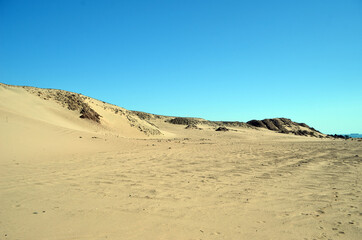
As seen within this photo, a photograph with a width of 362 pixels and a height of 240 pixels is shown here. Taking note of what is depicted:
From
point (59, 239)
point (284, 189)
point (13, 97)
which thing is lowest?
point (59, 239)

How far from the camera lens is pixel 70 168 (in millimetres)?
7270

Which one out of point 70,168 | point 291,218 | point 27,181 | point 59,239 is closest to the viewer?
point 59,239

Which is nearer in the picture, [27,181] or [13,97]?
[27,181]

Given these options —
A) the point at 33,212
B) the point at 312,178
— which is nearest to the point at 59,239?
the point at 33,212

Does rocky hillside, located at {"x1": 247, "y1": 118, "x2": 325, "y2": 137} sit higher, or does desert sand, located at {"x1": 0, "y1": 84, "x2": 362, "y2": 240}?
rocky hillside, located at {"x1": 247, "y1": 118, "x2": 325, "y2": 137}

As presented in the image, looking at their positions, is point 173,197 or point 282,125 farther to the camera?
point 282,125

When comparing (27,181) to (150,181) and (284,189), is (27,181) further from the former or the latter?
(284,189)

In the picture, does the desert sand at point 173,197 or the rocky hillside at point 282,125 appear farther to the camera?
the rocky hillside at point 282,125

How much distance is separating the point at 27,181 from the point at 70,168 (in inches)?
62.0

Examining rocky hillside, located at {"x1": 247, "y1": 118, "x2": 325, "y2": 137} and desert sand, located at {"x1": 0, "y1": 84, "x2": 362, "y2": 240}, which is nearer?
desert sand, located at {"x1": 0, "y1": 84, "x2": 362, "y2": 240}

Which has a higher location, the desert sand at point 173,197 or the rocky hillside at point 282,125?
the rocky hillside at point 282,125

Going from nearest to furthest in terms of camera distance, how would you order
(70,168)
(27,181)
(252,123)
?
(27,181) → (70,168) → (252,123)

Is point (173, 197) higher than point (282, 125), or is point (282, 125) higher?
point (282, 125)

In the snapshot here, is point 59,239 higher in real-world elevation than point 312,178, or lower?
lower
